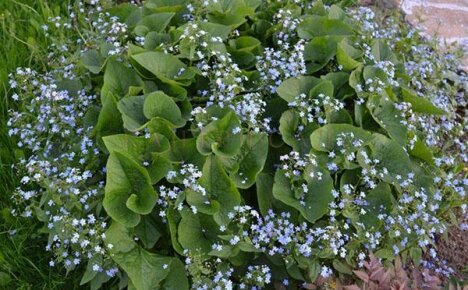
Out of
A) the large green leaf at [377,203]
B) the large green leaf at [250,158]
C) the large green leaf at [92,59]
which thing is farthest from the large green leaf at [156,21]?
the large green leaf at [377,203]

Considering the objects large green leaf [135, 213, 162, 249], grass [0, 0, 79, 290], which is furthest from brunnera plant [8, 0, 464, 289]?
grass [0, 0, 79, 290]

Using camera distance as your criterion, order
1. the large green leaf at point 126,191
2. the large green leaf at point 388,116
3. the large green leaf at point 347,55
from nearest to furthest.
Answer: the large green leaf at point 126,191, the large green leaf at point 388,116, the large green leaf at point 347,55

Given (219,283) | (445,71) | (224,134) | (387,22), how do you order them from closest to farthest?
(219,283) < (224,134) < (445,71) < (387,22)

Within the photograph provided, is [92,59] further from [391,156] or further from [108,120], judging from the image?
[391,156]

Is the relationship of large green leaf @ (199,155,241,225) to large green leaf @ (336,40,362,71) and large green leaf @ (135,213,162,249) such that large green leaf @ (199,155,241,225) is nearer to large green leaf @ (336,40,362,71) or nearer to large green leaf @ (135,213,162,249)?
large green leaf @ (135,213,162,249)

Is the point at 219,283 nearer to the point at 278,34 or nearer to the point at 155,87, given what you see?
the point at 155,87

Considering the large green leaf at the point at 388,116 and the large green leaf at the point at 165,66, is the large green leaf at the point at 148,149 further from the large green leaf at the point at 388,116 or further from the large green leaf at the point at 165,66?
the large green leaf at the point at 388,116

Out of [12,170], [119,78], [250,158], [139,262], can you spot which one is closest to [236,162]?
[250,158]

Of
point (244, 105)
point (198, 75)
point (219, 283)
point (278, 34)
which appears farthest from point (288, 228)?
point (278, 34)
